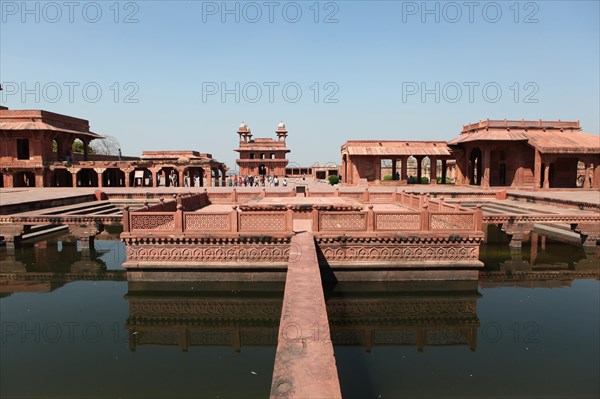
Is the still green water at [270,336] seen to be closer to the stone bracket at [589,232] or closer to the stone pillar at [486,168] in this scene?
the stone bracket at [589,232]

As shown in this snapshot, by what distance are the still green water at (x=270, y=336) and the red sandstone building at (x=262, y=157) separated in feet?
147

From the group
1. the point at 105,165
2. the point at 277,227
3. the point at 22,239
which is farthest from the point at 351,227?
the point at 105,165

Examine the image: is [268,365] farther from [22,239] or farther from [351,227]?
[22,239]

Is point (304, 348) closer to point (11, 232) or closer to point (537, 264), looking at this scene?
point (537, 264)

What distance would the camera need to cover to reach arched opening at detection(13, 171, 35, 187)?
3360 cm

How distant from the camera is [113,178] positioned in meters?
40.6

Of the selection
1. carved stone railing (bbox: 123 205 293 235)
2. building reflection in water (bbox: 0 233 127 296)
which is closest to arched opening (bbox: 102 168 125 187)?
building reflection in water (bbox: 0 233 127 296)

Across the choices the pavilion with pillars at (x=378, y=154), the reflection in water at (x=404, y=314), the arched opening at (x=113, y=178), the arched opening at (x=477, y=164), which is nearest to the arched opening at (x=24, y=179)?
the arched opening at (x=113, y=178)

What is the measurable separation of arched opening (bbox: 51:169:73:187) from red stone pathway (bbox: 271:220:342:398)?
3635 centimetres

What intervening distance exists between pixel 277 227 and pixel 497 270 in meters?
6.96

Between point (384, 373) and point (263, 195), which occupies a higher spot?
point (263, 195)

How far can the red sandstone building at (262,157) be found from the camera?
56.1 metres

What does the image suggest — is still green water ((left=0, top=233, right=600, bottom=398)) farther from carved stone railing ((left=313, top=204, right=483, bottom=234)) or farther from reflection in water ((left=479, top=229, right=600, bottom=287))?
carved stone railing ((left=313, top=204, right=483, bottom=234))

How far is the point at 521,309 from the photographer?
8.73m
